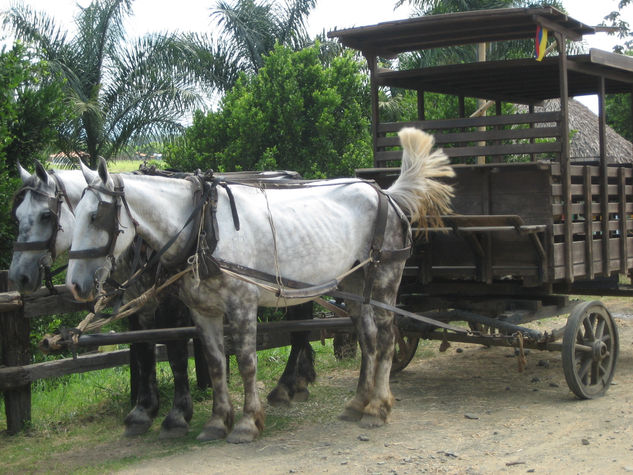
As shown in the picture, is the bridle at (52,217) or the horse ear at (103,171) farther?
the bridle at (52,217)

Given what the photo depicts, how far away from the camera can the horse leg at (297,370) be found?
6.53 meters

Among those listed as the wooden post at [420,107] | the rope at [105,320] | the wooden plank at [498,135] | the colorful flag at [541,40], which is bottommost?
the rope at [105,320]

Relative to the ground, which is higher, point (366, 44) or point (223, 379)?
point (366, 44)

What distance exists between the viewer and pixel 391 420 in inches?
237

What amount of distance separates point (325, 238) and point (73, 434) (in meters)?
2.50

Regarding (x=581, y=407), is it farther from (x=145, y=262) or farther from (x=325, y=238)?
(x=145, y=262)

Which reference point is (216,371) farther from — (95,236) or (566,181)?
(566,181)

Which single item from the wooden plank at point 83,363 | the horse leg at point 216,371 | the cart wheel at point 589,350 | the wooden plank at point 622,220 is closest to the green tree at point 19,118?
the wooden plank at point 83,363

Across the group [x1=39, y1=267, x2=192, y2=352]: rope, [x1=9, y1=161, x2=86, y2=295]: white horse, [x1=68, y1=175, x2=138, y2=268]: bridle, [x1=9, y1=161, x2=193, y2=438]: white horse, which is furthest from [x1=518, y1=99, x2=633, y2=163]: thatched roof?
[x1=68, y1=175, x2=138, y2=268]: bridle

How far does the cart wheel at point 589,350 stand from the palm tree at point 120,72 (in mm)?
15363

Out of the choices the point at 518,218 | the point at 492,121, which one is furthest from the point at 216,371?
the point at 492,121

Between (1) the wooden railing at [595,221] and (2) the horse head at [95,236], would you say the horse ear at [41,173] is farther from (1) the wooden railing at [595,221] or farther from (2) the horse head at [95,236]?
(1) the wooden railing at [595,221]

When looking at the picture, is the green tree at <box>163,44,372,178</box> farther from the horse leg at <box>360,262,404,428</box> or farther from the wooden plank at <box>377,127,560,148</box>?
the horse leg at <box>360,262,404,428</box>

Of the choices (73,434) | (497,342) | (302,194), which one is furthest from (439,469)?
(73,434)
